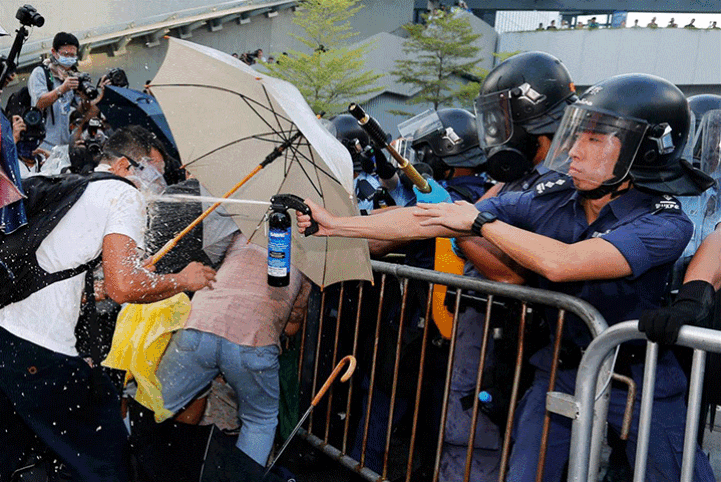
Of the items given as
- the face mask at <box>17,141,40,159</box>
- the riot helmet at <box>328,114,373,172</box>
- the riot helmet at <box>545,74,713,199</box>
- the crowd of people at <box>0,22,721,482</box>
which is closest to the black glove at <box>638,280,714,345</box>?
the crowd of people at <box>0,22,721,482</box>

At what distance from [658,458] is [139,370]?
95.1 inches

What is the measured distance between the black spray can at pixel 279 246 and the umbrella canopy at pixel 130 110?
521cm

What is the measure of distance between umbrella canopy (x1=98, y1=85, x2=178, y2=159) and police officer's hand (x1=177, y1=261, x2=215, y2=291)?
4832mm

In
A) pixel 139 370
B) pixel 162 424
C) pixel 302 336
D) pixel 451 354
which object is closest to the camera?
pixel 451 354

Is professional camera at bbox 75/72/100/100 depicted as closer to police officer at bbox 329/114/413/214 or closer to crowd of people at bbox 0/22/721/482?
police officer at bbox 329/114/413/214

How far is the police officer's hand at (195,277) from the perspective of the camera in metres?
3.07

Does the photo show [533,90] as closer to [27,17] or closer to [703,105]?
[703,105]

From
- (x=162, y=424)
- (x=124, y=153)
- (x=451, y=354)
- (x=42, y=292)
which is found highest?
(x=124, y=153)

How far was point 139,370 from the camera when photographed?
3.40 metres

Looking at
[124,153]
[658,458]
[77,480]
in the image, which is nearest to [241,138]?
[124,153]

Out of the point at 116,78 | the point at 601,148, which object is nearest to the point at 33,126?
the point at 116,78

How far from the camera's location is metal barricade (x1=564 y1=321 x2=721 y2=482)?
2.04 metres

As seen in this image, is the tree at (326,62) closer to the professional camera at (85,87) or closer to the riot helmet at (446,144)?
the professional camera at (85,87)

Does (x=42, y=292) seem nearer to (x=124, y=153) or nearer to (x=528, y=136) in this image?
(x=124, y=153)
